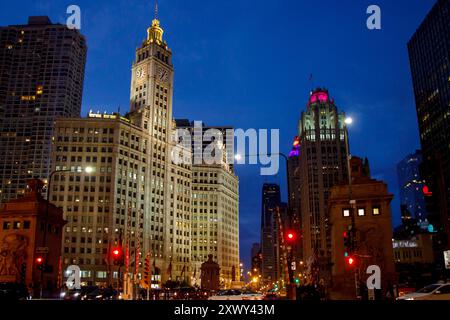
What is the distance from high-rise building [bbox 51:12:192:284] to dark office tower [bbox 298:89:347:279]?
152 feet

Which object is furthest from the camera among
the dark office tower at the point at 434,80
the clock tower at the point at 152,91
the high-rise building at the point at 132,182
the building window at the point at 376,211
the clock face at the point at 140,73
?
the dark office tower at the point at 434,80

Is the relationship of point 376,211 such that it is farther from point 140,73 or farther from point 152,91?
point 140,73

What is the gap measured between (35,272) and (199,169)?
445ft

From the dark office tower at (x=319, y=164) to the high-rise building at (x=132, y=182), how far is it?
46.4 m

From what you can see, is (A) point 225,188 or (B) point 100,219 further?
(A) point 225,188

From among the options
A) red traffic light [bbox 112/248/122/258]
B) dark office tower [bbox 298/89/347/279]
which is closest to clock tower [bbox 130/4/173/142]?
dark office tower [bbox 298/89/347/279]

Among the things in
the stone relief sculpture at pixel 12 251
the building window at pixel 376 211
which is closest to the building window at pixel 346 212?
the building window at pixel 376 211

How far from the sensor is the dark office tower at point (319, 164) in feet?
542

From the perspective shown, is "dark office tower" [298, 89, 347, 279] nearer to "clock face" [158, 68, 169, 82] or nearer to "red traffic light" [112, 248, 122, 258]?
"clock face" [158, 68, 169, 82]

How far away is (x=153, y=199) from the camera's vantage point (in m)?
146

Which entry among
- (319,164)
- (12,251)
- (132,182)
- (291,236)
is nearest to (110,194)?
(132,182)

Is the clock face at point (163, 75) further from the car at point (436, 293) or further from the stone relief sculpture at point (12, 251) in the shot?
the car at point (436, 293)
